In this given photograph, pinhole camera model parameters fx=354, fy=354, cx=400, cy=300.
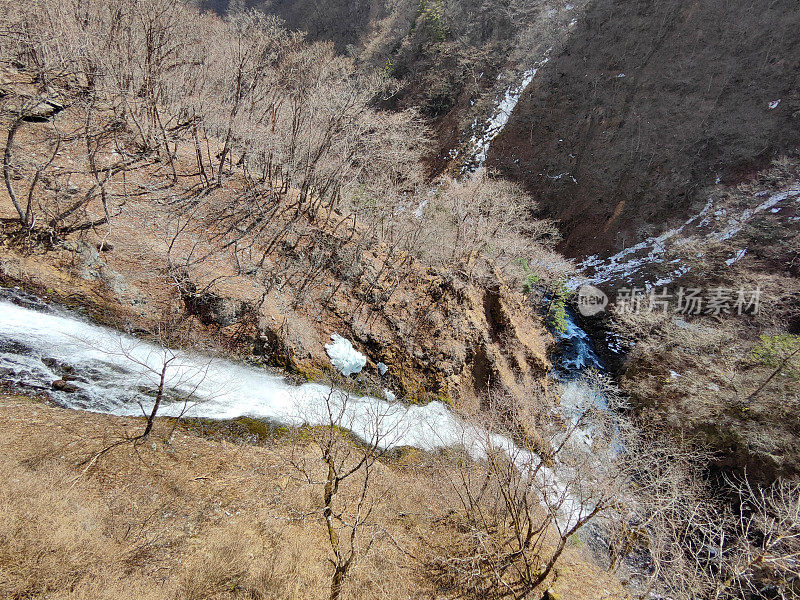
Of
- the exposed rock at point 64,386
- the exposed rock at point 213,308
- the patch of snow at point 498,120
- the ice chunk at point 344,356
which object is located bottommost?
the exposed rock at point 64,386

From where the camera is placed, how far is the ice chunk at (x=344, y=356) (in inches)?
627

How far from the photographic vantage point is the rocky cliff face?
100ft

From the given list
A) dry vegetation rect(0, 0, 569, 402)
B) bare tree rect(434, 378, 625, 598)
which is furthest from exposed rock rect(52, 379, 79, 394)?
bare tree rect(434, 378, 625, 598)

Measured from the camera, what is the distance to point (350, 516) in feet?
37.3

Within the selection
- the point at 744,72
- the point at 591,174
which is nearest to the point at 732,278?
the point at 591,174

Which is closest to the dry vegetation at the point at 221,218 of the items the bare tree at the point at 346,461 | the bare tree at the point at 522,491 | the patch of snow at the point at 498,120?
the bare tree at the point at 346,461

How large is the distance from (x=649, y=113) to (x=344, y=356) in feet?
128

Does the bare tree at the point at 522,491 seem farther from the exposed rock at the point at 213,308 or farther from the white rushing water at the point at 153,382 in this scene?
the exposed rock at the point at 213,308

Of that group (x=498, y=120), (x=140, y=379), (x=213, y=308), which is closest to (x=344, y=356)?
(x=213, y=308)

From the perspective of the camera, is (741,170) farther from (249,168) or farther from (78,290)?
(78,290)

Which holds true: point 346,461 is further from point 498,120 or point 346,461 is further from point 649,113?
point 649,113

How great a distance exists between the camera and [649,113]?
34.9 metres

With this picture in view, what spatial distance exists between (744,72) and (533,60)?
19.8 meters

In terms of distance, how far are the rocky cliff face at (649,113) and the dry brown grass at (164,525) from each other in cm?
3189
